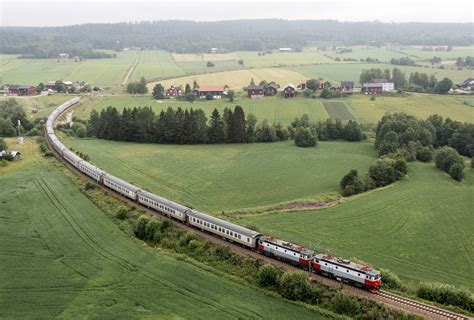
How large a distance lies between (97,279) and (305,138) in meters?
54.6

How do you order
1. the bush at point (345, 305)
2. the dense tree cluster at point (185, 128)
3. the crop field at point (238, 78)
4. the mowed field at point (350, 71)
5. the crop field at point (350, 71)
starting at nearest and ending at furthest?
the bush at point (345, 305) → the dense tree cluster at point (185, 128) → the crop field at point (238, 78) → the mowed field at point (350, 71) → the crop field at point (350, 71)

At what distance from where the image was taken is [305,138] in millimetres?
86188

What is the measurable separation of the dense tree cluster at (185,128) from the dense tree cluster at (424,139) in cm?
1996

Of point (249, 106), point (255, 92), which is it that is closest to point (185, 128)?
point (249, 106)

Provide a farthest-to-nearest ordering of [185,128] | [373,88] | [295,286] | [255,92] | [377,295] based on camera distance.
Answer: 1. [373,88]
2. [255,92]
3. [185,128]
4. [295,286]
5. [377,295]

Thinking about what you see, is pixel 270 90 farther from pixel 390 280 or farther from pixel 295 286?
pixel 295 286

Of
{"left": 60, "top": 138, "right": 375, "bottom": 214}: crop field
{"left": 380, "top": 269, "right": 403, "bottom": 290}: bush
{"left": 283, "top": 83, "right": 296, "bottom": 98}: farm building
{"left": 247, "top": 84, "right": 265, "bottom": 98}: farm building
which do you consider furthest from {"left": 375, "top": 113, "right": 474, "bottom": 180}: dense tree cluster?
{"left": 247, "top": 84, "right": 265, "bottom": 98}: farm building

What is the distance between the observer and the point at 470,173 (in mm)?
70625

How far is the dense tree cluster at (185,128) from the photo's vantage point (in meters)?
88.5

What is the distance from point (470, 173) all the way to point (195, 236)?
45489 millimetres

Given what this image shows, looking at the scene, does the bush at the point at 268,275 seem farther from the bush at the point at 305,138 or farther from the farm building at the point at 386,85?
the farm building at the point at 386,85

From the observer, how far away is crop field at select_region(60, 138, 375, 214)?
60.2 metres

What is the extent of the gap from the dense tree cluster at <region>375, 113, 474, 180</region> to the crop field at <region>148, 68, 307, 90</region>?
69.6 metres

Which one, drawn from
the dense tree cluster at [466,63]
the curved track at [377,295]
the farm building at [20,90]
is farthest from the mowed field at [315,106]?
the dense tree cluster at [466,63]
